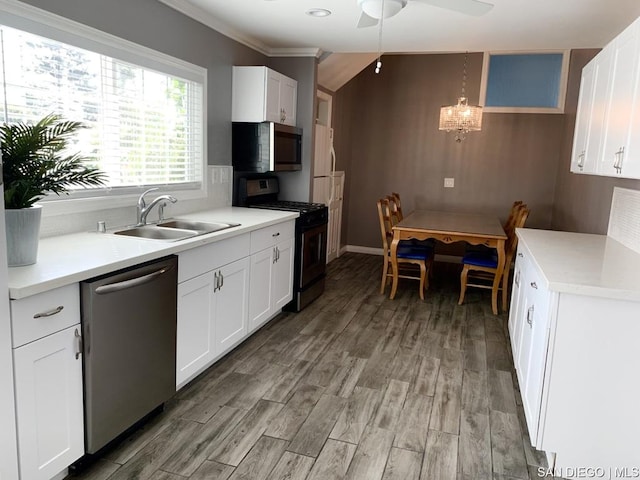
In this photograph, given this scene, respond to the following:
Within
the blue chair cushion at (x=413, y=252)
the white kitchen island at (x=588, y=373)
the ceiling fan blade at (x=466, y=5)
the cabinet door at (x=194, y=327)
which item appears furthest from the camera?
the blue chair cushion at (x=413, y=252)

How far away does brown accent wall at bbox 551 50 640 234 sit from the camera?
136 inches

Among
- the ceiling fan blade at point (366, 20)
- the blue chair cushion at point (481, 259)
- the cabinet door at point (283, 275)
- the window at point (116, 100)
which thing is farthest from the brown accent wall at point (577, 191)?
the window at point (116, 100)

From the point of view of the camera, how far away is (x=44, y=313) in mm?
1678

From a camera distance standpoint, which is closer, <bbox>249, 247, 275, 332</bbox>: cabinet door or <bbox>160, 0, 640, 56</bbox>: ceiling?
<bbox>160, 0, 640, 56</bbox>: ceiling

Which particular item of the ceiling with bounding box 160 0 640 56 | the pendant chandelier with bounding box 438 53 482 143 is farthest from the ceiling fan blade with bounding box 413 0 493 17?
the pendant chandelier with bounding box 438 53 482 143

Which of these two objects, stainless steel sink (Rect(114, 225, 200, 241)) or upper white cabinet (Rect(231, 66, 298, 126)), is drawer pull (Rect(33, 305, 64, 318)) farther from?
upper white cabinet (Rect(231, 66, 298, 126))

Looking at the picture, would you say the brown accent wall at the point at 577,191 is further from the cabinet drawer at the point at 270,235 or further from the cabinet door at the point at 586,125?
the cabinet drawer at the point at 270,235

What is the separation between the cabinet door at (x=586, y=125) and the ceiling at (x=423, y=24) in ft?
1.14

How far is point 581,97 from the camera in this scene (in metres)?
3.36

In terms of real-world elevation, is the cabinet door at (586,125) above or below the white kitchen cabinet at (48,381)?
above

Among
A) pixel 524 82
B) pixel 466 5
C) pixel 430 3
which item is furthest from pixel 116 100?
pixel 524 82

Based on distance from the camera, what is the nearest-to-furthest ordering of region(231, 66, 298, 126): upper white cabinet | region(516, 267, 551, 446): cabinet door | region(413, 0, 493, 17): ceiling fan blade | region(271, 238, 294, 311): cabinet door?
region(516, 267, 551, 446): cabinet door, region(413, 0, 493, 17): ceiling fan blade, region(271, 238, 294, 311): cabinet door, region(231, 66, 298, 126): upper white cabinet

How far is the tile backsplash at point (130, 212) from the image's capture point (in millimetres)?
2438

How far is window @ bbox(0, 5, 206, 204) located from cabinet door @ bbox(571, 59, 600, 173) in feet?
8.74
